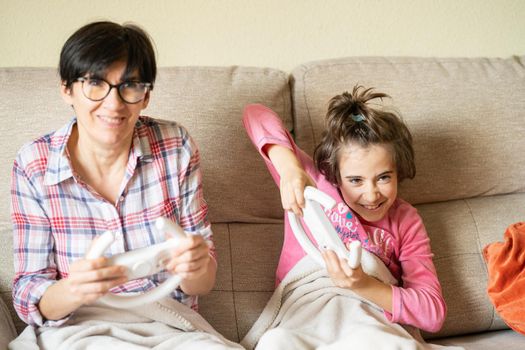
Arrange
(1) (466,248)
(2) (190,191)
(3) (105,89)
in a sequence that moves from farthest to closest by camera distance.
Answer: (1) (466,248)
(2) (190,191)
(3) (105,89)

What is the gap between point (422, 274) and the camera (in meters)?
1.57

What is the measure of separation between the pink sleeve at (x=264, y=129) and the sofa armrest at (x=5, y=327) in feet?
2.40

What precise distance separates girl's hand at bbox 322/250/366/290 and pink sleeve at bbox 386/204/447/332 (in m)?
0.13

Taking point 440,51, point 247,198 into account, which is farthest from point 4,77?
point 440,51

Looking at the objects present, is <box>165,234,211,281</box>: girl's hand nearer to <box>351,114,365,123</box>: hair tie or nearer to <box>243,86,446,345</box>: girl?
<box>243,86,446,345</box>: girl

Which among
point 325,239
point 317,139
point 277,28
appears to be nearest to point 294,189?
point 325,239

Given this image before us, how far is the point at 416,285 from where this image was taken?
5.08 ft

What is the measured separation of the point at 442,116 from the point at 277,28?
0.61 m

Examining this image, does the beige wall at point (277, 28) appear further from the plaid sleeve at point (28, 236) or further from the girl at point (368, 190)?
the plaid sleeve at point (28, 236)

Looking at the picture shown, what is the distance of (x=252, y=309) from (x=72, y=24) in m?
1.02

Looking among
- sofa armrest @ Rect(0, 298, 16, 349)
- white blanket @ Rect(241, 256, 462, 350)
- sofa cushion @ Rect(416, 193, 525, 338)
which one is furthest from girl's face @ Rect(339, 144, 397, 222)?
sofa armrest @ Rect(0, 298, 16, 349)

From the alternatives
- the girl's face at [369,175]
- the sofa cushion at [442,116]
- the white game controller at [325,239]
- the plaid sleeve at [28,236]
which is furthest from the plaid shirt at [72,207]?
the sofa cushion at [442,116]

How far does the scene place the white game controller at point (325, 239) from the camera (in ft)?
4.40

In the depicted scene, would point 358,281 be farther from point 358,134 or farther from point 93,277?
point 93,277
